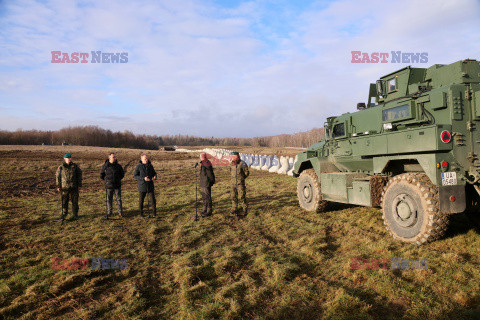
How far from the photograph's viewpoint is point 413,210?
5.62 m

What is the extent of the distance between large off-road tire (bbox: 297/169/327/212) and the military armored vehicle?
559 mm

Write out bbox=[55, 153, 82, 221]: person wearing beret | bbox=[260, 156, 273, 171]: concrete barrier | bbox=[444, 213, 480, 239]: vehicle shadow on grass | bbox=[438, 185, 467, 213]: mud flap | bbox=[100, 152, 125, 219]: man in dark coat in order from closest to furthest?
bbox=[438, 185, 467, 213]: mud flap
bbox=[444, 213, 480, 239]: vehicle shadow on grass
bbox=[55, 153, 82, 221]: person wearing beret
bbox=[100, 152, 125, 219]: man in dark coat
bbox=[260, 156, 273, 171]: concrete barrier

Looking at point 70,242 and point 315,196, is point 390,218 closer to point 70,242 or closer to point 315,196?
point 315,196

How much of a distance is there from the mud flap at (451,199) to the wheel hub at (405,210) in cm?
50

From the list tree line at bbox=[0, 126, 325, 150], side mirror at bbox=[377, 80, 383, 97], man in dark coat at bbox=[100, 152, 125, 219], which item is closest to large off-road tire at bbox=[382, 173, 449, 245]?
side mirror at bbox=[377, 80, 383, 97]

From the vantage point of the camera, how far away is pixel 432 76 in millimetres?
6785

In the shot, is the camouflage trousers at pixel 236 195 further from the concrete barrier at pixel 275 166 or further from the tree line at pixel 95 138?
the tree line at pixel 95 138

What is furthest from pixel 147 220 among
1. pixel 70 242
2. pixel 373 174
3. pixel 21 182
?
pixel 21 182

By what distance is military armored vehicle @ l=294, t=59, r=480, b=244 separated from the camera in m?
5.30

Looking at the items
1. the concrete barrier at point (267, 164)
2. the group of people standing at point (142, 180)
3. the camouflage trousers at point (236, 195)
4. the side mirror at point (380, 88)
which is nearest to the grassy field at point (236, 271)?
the camouflage trousers at point (236, 195)

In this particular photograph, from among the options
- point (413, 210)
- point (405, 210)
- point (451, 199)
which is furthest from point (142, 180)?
point (451, 199)

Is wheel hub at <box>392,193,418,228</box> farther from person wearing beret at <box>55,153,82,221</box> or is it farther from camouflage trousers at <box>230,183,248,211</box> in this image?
person wearing beret at <box>55,153,82,221</box>

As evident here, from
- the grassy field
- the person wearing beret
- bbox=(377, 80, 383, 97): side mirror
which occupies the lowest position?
the grassy field

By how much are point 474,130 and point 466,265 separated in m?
2.59
